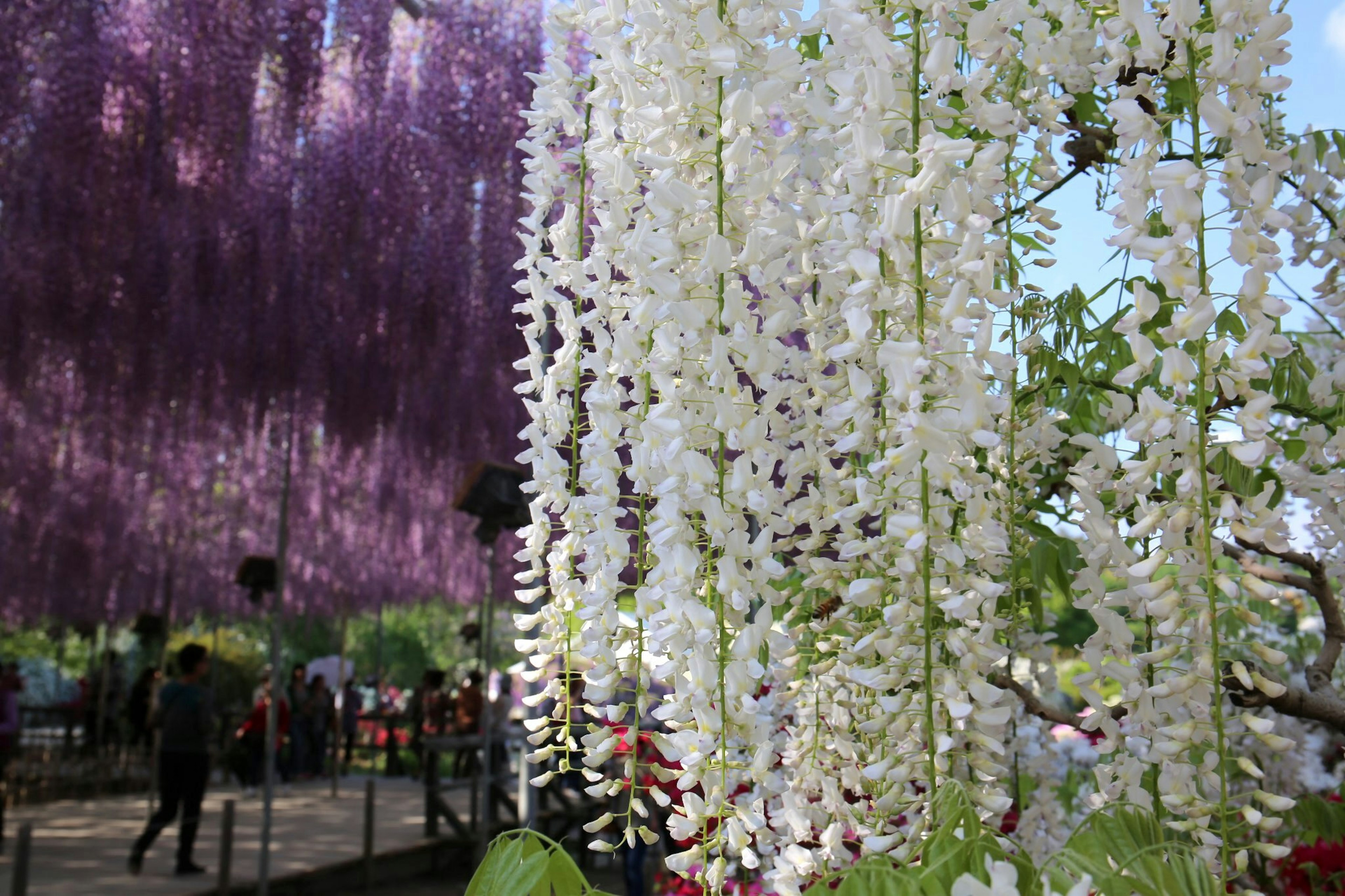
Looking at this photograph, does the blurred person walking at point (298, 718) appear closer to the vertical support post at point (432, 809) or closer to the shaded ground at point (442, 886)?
the vertical support post at point (432, 809)

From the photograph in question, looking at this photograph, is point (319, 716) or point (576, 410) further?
point (319, 716)

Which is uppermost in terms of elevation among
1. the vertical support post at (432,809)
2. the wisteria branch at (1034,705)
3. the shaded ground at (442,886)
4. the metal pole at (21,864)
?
the wisteria branch at (1034,705)

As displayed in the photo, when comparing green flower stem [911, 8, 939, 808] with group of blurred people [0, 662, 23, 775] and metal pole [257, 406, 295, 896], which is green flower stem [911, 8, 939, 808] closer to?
metal pole [257, 406, 295, 896]

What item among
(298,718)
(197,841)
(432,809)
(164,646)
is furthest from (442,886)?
(298,718)

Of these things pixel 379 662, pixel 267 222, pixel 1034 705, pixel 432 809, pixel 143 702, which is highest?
pixel 267 222

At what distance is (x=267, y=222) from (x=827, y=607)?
5232mm

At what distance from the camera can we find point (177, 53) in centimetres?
535

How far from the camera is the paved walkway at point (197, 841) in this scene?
22.9 ft

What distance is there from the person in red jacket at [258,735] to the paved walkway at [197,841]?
10.7 inches

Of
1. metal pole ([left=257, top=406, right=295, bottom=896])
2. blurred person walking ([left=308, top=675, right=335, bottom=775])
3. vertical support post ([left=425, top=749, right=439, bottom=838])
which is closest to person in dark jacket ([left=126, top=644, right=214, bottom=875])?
metal pole ([left=257, top=406, right=295, bottom=896])

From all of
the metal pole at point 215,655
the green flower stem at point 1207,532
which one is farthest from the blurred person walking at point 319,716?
the green flower stem at point 1207,532

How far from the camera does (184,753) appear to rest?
24.3ft

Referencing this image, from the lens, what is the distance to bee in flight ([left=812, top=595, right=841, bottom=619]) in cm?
147

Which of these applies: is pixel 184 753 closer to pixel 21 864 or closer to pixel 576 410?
pixel 21 864
